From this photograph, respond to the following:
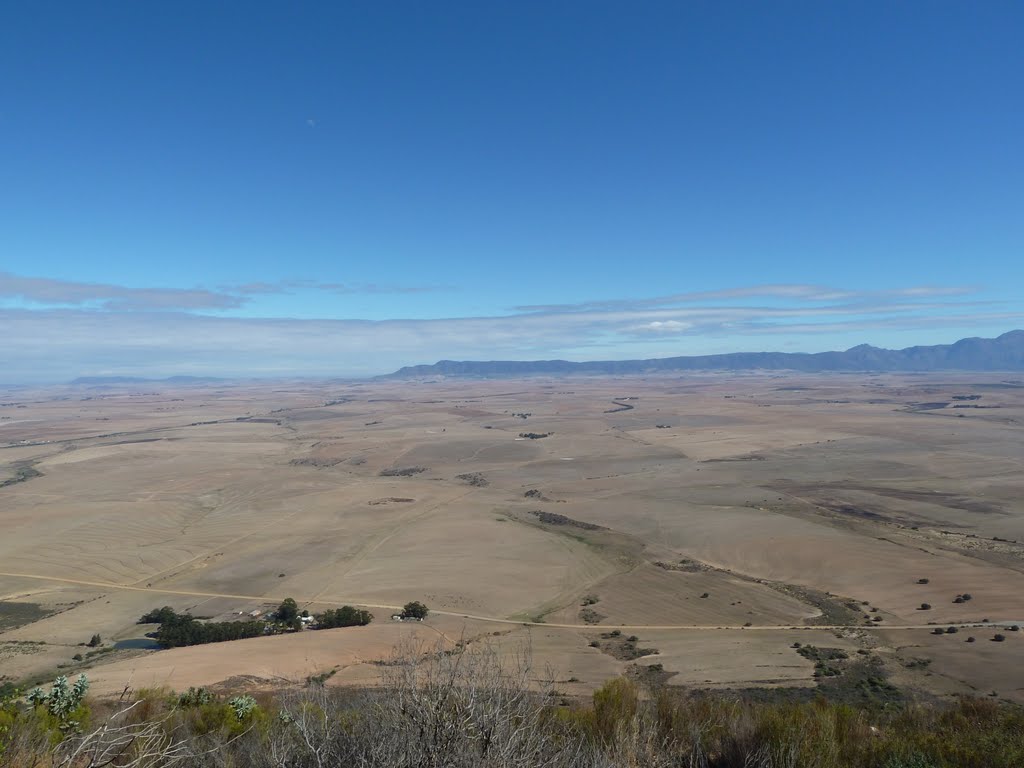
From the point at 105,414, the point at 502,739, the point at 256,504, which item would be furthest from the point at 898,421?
the point at 105,414

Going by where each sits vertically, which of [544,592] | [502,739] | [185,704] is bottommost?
[544,592]

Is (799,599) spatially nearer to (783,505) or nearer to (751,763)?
(783,505)

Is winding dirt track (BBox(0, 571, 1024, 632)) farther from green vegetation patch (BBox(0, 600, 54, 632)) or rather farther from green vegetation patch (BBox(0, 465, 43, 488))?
green vegetation patch (BBox(0, 465, 43, 488))

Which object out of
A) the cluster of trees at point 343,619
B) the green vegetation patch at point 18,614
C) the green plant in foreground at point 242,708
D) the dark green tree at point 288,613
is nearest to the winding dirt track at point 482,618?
the dark green tree at point 288,613

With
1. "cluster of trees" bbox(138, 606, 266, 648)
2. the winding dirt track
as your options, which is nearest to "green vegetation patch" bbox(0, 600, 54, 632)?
the winding dirt track

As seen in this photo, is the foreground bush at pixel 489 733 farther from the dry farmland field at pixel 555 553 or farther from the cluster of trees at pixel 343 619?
the cluster of trees at pixel 343 619

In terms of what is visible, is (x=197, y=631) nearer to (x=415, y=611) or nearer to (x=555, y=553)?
(x=415, y=611)
